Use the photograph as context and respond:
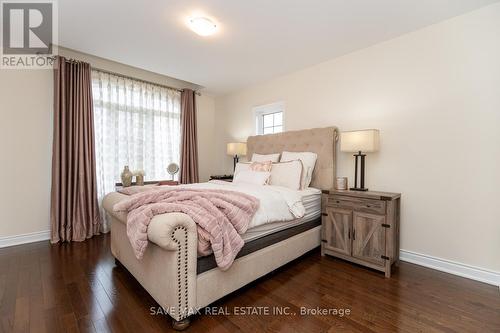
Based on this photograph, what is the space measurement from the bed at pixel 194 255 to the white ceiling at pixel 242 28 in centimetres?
117

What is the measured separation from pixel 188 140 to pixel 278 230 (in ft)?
9.64

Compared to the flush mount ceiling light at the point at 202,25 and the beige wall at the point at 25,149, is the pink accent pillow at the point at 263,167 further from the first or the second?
the beige wall at the point at 25,149

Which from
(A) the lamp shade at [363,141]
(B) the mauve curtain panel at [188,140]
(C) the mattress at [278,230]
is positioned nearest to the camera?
(C) the mattress at [278,230]

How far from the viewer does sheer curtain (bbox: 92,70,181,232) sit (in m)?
3.51

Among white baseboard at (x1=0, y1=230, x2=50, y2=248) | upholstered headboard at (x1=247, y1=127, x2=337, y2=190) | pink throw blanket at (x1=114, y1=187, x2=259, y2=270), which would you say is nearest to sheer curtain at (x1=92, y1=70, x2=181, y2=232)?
white baseboard at (x1=0, y1=230, x2=50, y2=248)

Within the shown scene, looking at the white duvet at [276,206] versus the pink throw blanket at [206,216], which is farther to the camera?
the white duvet at [276,206]

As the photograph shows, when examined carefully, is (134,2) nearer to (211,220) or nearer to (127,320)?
(211,220)

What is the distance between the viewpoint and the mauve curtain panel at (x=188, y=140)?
4418 millimetres

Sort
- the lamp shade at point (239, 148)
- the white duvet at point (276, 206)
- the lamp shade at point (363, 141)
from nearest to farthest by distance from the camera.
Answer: the white duvet at point (276, 206) < the lamp shade at point (363, 141) < the lamp shade at point (239, 148)

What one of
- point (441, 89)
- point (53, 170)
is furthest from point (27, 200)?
point (441, 89)

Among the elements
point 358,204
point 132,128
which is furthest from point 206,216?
point 132,128

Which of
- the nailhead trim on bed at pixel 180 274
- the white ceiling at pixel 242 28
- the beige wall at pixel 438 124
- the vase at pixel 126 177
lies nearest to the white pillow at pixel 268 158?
the beige wall at pixel 438 124

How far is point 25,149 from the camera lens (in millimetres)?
2992

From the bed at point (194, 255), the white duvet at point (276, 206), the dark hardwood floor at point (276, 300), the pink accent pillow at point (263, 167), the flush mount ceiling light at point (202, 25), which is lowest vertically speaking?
the dark hardwood floor at point (276, 300)
